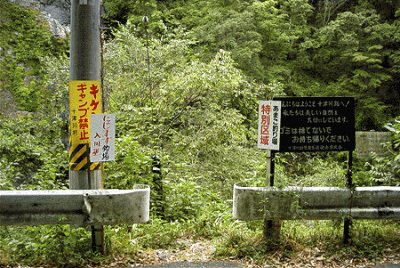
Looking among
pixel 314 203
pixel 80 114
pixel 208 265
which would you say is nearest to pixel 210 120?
pixel 80 114

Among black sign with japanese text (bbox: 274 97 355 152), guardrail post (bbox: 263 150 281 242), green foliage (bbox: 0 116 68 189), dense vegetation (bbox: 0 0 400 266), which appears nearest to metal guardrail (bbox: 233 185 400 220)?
guardrail post (bbox: 263 150 281 242)

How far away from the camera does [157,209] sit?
5941 millimetres

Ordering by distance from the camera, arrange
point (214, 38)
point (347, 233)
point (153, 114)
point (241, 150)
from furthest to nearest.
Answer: point (214, 38), point (241, 150), point (153, 114), point (347, 233)

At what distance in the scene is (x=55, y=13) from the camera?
953 inches

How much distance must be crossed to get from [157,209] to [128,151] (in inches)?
46.0

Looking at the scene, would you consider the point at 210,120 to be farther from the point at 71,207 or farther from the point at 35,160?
the point at 71,207

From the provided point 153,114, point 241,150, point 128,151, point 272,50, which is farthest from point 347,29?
point 128,151

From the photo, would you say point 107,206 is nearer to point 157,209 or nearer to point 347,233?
point 157,209

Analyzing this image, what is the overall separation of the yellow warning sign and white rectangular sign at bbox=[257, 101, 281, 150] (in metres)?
2.30

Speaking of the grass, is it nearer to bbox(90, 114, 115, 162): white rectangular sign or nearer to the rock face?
bbox(90, 114, 115, 162): white rectangular sign

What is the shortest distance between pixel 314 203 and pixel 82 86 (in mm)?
3478

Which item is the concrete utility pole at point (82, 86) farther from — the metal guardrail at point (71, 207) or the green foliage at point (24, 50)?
the green foliage at point (24, 50)

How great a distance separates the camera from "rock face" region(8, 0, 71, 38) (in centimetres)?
2294

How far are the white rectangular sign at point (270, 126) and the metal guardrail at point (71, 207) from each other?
5.69ft
